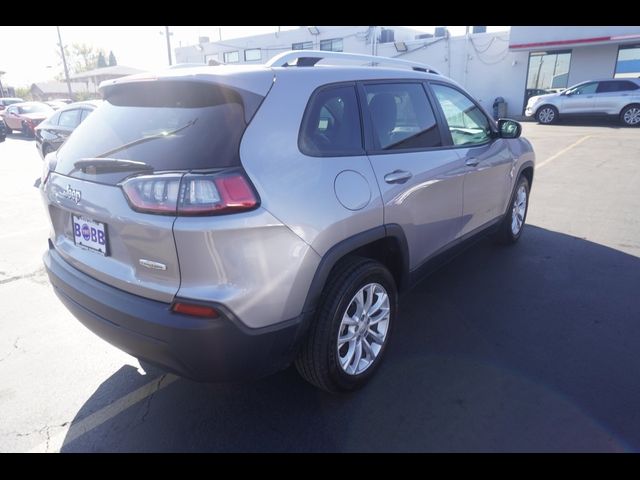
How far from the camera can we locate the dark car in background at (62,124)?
29.7 ft

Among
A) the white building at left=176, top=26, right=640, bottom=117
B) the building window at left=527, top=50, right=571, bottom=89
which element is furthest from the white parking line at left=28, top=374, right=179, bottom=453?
the building window at left=527, top=50, right=571, bottom=89

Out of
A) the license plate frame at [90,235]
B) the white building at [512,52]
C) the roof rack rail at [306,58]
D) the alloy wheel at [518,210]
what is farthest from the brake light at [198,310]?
the white building at [512,52]

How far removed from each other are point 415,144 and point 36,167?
1151 cm

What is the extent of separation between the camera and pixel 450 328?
328cm

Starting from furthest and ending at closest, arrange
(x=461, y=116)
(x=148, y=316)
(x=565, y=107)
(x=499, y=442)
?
(x=565, y=107) → (x=461, y=116) → (x=499, y=442) → (x=148, y=316)

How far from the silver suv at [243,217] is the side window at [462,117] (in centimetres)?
63

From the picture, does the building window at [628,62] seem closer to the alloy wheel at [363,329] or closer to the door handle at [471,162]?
the door handle at [471,162]

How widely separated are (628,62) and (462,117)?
66.6 feet

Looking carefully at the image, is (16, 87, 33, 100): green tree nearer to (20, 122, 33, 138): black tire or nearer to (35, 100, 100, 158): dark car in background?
(20, 122, 33, 138): black tire

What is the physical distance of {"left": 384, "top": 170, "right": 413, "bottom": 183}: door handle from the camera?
8.43ft

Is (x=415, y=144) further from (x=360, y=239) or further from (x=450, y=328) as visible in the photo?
(x=450, y=328)

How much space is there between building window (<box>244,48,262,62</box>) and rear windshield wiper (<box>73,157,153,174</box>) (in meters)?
32.7

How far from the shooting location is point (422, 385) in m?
2.67

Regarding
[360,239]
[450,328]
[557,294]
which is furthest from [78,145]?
[557,294]
